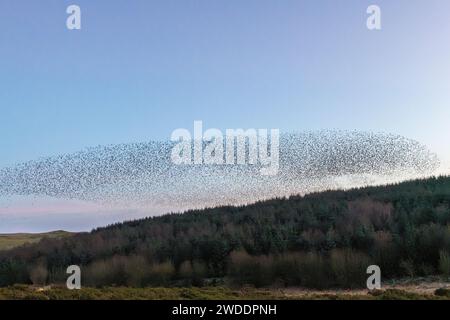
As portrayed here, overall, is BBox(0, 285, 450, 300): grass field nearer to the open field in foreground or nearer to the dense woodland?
the open field in foreground

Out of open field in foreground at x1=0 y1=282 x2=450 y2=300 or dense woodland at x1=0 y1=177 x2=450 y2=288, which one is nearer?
open field in foreground at x1=0 y1=282 x2=450 y2=300

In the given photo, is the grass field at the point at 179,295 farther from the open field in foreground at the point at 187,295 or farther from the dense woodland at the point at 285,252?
the dense woodland at the point at 285,252

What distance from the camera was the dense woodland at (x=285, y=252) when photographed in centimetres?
1417

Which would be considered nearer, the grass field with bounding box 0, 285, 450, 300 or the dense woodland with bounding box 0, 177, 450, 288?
the grass field with bounding box 0, 285, 450, 300

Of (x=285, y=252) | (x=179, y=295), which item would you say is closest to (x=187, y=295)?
(x=179, y=295)

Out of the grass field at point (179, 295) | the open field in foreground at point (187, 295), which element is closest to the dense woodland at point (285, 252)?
the open field in foreground at point (187, 295)

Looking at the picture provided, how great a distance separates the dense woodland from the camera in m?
14.2

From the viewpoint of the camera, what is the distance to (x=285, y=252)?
616 inches

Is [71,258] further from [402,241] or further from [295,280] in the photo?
[402,241]

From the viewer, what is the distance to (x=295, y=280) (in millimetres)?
14117

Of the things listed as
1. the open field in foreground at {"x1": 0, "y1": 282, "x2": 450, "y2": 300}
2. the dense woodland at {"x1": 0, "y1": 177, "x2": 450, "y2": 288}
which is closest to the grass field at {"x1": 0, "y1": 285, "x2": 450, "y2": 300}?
the open field in foreground at {"x1": 0, "y1": 282, "x2": 450, "y2": 300}
